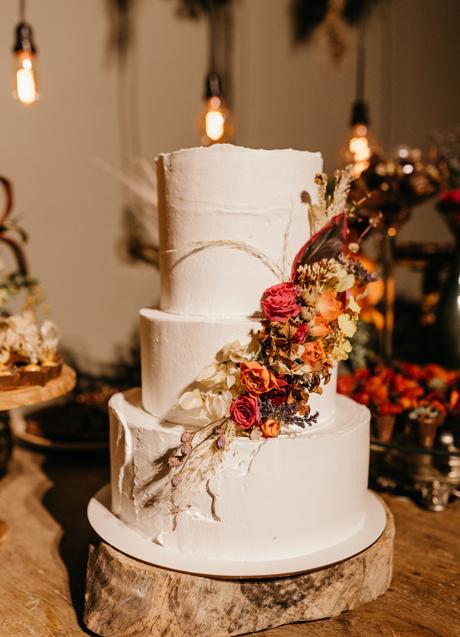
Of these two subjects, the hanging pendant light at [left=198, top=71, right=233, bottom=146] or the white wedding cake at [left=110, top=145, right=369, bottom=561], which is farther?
the hanging pendant light at [left=198, top=71, right=233, bottom=146]

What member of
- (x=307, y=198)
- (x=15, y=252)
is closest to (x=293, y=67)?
(x=15, y=252)

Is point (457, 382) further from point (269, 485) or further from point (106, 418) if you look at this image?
point (106, 418)

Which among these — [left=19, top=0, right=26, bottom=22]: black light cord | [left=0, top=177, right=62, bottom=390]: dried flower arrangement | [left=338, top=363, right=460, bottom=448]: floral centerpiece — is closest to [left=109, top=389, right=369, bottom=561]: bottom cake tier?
[left=0, top=177, right=62, bottom=390]: dried flower arrangement

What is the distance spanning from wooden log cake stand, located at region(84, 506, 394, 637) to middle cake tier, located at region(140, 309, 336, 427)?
1.15ft

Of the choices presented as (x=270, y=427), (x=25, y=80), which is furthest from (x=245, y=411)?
(x=25, y=80)

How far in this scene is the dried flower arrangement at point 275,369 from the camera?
1.28m

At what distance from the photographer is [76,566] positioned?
5.41ft

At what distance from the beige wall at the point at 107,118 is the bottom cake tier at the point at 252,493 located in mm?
1294

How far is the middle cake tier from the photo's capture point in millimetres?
1372

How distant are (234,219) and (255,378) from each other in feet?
1.26

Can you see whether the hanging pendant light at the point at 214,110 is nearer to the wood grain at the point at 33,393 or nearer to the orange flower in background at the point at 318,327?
the wood grain at the point at 33,393

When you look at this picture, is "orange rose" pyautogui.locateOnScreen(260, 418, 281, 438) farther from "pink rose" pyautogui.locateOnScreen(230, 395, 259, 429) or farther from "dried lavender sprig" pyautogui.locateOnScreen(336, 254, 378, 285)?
"dried lavender sprig" pyautogui.locateOnScreen(336, 254, 378, 285)

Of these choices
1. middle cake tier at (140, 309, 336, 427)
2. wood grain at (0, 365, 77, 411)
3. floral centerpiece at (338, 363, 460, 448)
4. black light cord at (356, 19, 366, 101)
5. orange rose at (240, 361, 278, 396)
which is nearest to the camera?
orange rose at (240, 361, 278, 396)

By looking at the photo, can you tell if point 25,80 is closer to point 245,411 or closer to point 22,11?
point 22,11
